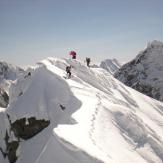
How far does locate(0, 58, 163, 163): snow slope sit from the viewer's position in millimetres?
11859

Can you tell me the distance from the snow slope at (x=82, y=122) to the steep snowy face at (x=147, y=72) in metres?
71.1

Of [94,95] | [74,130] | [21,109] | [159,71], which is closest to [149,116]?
[94,95]

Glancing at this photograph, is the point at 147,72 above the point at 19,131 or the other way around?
the other way around

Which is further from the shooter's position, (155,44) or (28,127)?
(155,44)

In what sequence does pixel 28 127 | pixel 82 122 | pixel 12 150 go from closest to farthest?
1. pixel 82 122
2. pixel 28 127
3. pixel 12 150

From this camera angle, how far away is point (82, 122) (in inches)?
606

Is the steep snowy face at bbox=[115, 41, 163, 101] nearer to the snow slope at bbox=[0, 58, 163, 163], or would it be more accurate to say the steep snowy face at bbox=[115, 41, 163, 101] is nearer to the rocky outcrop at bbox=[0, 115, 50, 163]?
the snow slope at bbox=[0, 58, 163, 163]

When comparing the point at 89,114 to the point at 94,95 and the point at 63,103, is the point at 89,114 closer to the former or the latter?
the point at 63,103

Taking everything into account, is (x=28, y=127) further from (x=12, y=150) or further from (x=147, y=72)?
(x=147, y=72)

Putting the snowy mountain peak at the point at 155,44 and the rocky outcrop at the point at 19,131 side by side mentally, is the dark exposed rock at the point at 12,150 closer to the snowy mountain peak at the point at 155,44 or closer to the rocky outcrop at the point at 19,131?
the rocky outcrop at the point at 19,131

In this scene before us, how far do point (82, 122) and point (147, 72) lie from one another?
101717 millimetres

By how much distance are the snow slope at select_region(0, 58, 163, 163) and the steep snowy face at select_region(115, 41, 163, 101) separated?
71.1 meters

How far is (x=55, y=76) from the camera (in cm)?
2584

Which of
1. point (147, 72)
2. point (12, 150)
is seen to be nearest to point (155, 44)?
point (147, 72)
